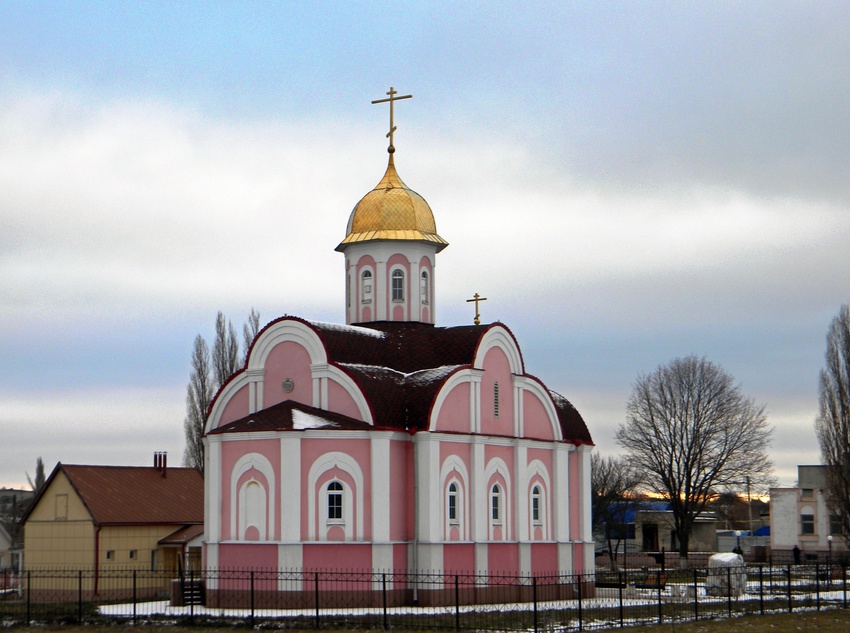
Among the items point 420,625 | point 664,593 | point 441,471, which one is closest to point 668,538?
point 664,593

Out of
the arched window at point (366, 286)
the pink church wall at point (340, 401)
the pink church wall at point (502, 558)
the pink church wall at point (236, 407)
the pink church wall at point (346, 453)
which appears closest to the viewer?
the pink church wall at point (346, 453)

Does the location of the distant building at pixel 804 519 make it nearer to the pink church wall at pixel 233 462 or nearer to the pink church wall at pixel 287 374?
the pink church wall at pixel 287 374

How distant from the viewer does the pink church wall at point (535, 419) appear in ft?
112

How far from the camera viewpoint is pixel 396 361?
32.9 meters

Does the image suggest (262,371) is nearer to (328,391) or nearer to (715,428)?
(328,391)

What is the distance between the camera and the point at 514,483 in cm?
3312

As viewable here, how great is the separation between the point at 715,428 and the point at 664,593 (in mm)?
17799

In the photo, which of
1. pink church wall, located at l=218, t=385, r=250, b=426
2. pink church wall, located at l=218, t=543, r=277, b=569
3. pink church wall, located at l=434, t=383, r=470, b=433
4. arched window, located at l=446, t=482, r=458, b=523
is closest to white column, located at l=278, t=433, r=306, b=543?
pink church wall, located at l=218, t=543, r=277, b=569

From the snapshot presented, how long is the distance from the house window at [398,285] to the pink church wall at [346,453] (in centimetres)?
663

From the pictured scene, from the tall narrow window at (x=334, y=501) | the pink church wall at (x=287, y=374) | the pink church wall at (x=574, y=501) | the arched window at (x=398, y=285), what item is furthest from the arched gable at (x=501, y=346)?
the tall narrow window at (x=334, y=501)

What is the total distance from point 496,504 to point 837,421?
18.1 meters

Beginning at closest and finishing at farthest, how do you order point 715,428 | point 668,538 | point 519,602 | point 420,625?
point 420,625
point 519,602
point 715,428
point 668,538

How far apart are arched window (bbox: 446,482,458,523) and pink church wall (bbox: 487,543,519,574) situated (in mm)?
1360

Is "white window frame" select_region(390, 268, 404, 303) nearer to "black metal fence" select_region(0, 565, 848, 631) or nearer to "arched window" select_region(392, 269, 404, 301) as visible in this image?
"arched window" select_region(392, 269, 404, 301)
